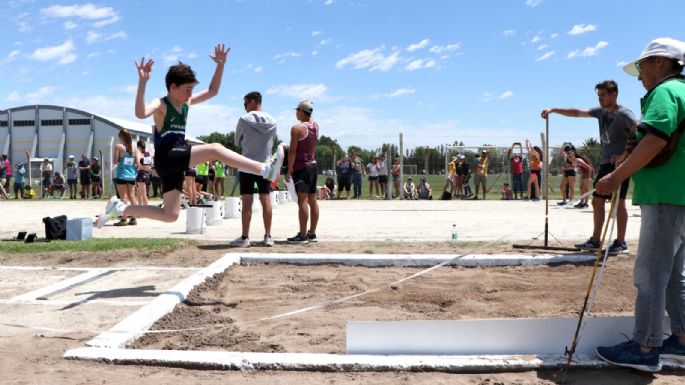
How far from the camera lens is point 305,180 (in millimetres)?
8211

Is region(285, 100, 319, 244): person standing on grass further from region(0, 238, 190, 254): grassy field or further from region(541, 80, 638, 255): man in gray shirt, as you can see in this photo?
region(541, 80, 638, 255): man in gray shirt

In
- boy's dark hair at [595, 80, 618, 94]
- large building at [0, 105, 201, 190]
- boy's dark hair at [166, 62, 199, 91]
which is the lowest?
boy's dark hair at [166, 62, 199, 91]

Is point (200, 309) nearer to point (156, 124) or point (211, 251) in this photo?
point (156, 124)

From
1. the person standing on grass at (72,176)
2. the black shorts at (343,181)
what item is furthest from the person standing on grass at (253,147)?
the person standing on grass at (72,176)

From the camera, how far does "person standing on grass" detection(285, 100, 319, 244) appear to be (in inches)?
319

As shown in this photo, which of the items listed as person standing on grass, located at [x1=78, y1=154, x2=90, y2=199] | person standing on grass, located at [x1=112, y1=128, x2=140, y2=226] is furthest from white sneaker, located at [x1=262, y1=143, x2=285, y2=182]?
person standing on grass, located at [x1=78, y1=154, x2=90, y2=199]

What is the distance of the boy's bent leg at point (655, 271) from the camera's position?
328 cm

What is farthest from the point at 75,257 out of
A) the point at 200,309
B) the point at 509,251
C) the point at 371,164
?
the point at 371,164

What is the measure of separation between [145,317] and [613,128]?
5762 millimetres

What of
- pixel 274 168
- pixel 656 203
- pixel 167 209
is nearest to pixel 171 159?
pixel 167 209

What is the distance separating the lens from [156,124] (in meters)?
5.38

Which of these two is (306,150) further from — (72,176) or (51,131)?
(51,131)

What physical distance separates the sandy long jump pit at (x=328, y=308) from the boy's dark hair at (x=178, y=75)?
198 cm

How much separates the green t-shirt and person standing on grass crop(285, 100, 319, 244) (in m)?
5.32
